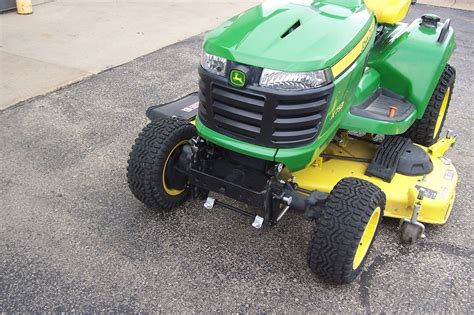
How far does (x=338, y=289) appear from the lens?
2672 mm

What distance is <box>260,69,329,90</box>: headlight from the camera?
234 centimetres

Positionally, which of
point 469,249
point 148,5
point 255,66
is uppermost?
point 255,66

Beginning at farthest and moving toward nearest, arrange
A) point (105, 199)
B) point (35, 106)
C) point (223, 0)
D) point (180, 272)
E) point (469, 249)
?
point (223, 0) < point (35, 106) < point (105, 199) < point (469, 249) < point (180, 272)

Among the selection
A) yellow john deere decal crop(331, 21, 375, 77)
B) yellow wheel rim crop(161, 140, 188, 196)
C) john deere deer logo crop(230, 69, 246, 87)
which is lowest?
yellow wheel rim crop(161, 140, 188, 196)

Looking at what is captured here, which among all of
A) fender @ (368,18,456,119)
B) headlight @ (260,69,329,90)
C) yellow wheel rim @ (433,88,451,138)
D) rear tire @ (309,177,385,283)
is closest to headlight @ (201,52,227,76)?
headlight @ (260,69,329,90)

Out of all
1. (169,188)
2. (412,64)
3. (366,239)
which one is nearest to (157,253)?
(169,188)

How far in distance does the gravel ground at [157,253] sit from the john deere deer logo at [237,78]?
1.02 metres

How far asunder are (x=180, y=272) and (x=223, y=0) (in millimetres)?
6534

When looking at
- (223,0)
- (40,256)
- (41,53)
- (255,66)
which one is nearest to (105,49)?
(41,53)

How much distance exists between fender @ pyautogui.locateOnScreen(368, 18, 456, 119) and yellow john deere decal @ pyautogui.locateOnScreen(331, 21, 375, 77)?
0.41 metres

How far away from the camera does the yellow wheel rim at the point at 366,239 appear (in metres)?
2.68

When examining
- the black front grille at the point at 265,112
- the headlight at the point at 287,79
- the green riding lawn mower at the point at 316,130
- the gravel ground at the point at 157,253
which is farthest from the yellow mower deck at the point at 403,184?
the headlight at the point at 287,79

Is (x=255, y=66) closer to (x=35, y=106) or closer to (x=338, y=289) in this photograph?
(x=338, y=289)

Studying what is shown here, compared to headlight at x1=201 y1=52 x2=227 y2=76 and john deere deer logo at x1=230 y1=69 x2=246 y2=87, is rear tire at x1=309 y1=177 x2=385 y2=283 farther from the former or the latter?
headlight at x1=201 y1=52 x2=227 y2=76
